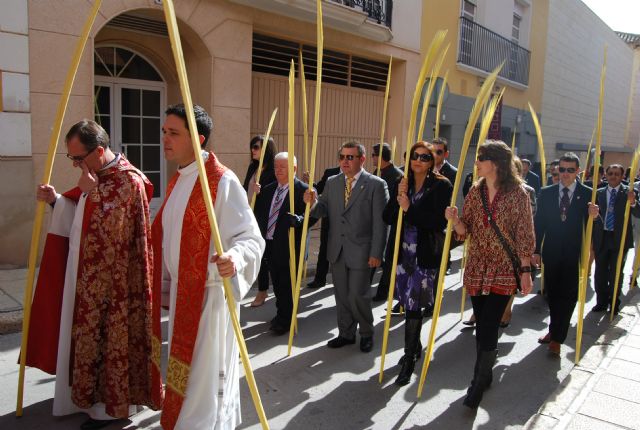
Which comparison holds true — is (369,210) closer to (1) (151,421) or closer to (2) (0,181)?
(1) (151,421)

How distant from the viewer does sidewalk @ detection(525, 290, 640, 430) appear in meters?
3.45

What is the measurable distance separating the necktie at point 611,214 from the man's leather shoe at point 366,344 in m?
3.51

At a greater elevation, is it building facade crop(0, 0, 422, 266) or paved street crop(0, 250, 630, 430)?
building facade crop(0, 0, 422, 266)

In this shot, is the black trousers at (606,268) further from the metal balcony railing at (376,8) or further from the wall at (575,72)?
the wall at (575,72)

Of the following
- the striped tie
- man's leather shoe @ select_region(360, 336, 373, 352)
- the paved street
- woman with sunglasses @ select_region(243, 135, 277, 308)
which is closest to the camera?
the paved street

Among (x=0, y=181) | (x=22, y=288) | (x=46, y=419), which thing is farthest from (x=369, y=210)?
(x=0, y=181)

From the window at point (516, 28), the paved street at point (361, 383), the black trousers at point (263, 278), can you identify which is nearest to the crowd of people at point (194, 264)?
the paved street at point (361, 383)

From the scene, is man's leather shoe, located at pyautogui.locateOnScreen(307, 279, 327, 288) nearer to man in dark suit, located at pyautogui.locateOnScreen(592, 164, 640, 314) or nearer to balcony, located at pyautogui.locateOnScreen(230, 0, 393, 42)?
man in dark suit, located at pyautogui.locateOnScreen(592, 164, 640, 314)

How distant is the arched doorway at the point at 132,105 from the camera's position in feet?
25.4

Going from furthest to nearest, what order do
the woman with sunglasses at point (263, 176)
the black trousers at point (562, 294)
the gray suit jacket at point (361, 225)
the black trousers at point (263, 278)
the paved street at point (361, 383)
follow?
A: 1. the black trousers at point (263, 278)
2. the woman with sunglasses at point (263, 176)
3. the black trousers at point (562, 294)
4. the gray suit jacket at point (361, 225)
5. the paved street at point (361, 383)

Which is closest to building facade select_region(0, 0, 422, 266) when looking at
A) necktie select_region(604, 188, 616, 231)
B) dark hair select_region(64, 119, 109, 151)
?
dark hair select_region(64, 119, 109, 151)

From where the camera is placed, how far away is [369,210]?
4.43 meters

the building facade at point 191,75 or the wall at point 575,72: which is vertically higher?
the wall at point 575,72

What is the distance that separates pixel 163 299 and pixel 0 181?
4.07 meters
